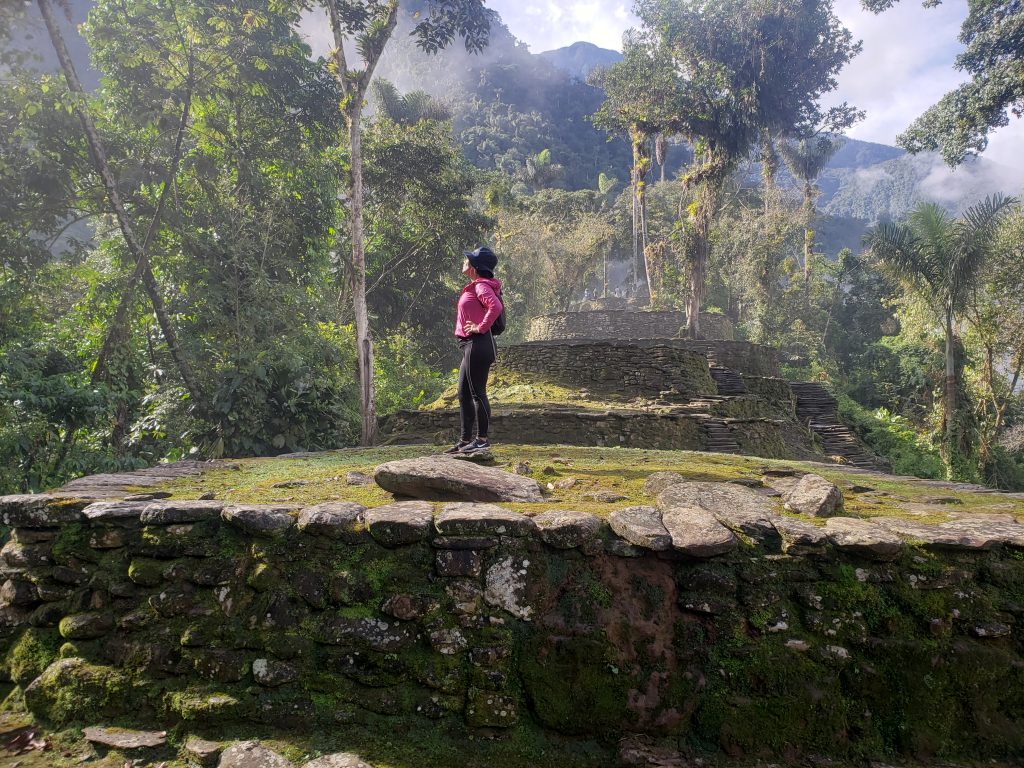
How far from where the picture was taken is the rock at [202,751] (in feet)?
7.34

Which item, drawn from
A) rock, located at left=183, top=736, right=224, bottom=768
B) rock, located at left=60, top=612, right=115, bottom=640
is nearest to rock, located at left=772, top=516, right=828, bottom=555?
rock, located at left=183, top=736, right=224, bottom=768

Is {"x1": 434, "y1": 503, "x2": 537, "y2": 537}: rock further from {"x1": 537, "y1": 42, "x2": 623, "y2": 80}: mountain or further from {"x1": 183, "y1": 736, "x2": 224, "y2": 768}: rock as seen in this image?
{"x1": 537, "y1": 42, "x2": 623, "y2": 80}: mountain

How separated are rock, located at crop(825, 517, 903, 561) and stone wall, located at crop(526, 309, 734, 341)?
726 inches

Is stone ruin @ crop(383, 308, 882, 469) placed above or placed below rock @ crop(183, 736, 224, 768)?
above

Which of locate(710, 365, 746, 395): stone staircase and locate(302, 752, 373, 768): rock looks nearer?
locate(302, 752, 373, 768): rock

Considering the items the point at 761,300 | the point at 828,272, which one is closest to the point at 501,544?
the point at 761,300

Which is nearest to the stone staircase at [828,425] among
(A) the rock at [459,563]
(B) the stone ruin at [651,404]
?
(B) the stone ruin at [651,404]

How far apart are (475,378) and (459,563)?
2273mm

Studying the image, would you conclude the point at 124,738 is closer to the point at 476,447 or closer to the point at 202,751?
the point at 202,751

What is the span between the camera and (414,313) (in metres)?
17.7

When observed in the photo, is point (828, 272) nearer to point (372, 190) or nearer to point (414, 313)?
point (414, 313)

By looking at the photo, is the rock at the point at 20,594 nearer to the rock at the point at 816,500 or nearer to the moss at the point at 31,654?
the moss at the point at 31,654

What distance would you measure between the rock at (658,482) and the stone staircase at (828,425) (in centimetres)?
855

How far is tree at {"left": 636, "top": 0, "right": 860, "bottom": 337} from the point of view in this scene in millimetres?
16969
